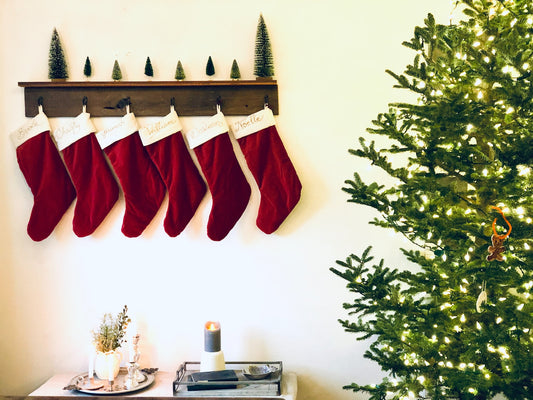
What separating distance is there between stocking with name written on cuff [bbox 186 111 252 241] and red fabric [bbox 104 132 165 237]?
0.23 metres

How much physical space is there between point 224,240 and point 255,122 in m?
0.55

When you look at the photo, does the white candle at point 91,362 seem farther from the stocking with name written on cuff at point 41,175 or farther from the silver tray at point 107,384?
the stocking with name written on cuff at point 41,175

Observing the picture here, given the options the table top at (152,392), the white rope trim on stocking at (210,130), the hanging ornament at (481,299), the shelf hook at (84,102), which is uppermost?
the shelf hook at (84,102)

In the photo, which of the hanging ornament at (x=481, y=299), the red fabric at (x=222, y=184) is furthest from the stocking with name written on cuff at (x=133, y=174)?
the hanging ornament at (x=481, y=299)

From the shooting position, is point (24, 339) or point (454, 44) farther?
point (24, 339)

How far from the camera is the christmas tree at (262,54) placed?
8.65 feet

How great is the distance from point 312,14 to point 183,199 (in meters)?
1.00

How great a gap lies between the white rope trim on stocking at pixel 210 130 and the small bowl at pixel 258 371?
100 cm

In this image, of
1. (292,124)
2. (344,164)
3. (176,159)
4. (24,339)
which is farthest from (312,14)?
(24,339)

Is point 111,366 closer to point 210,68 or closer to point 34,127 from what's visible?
point 34,127


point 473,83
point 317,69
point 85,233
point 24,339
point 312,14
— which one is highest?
point 312,14

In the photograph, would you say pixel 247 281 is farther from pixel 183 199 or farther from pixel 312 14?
pixel 312 14

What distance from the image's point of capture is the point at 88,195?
2711mm

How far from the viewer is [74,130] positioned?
2.70 m
